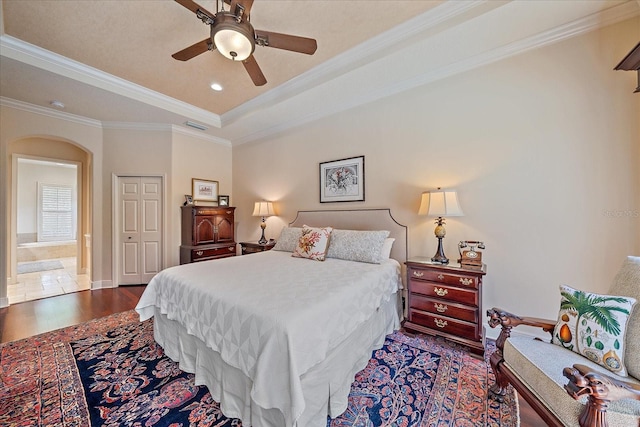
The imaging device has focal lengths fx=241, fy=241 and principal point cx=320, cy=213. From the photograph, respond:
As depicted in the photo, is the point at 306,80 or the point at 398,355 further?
the point at 306,80

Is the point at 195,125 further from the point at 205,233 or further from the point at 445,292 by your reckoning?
the point at 445,292

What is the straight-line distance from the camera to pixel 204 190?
16.2 feet

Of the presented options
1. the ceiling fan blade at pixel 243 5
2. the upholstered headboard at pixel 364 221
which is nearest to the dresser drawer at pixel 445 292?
the upholstered headboard at pixel 364 221

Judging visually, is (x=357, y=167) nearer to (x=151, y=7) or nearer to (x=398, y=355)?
(x=398, y=355)

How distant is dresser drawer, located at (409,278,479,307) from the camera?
7.09 feet

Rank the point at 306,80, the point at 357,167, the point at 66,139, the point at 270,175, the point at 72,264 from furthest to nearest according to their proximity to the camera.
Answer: the point at 72,264 < the point at 270,175 < the point at 66,139 < the point at 357,167 < the point at 306,80

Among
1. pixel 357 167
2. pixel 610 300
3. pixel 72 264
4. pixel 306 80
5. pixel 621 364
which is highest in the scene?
pixel 306 80

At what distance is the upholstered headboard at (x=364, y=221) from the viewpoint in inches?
118

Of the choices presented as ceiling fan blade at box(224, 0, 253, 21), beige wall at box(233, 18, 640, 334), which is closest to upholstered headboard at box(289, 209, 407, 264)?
beige wall at box(233, 18, 640, 334)

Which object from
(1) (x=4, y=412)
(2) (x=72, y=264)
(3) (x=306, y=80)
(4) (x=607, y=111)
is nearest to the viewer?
(1) (x=4, y=412)

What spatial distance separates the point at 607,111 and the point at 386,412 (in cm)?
291

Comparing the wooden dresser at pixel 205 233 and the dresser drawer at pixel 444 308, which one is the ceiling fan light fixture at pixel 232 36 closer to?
the dresser drawer at pixel 444 308

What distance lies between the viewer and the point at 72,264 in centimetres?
620

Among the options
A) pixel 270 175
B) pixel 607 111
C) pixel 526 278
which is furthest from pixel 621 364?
pixel 270 175
